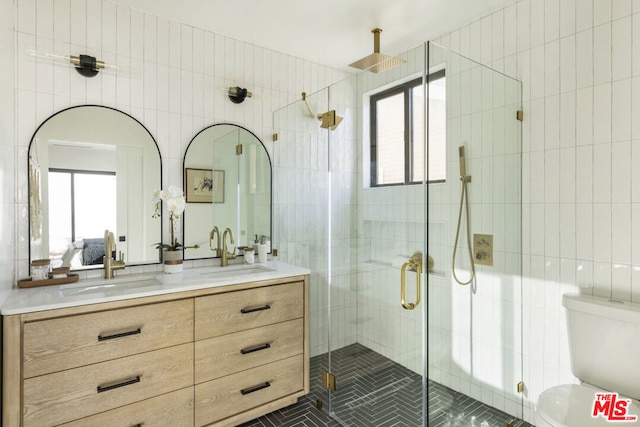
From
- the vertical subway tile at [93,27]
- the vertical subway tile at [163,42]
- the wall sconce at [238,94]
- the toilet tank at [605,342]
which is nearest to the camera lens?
the toilet tank at [605,342]

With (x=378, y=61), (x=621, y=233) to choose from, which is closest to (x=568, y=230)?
(x=621, y=233)

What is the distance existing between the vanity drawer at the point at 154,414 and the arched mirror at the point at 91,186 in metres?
0.84

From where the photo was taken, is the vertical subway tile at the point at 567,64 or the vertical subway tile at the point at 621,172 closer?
the vertical subway tile at the point at 621,172

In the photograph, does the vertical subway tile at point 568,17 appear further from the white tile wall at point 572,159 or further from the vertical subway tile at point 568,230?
the vertical subway tile at point 568,230

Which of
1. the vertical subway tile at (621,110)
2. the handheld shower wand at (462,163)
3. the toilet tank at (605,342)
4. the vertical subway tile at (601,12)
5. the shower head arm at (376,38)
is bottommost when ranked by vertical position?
the toilet tank at (605,342)

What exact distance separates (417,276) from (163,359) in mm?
1326

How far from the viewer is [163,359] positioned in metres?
1.70

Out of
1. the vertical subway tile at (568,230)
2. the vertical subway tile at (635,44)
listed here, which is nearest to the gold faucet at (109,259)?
the vertical subway tile at (568,230)

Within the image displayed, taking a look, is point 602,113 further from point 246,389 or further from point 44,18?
point 44,18

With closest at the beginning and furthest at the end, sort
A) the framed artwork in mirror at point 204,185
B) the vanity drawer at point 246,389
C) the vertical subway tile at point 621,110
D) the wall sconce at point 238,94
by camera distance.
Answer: the vertical subway tile at point 621,110
the vanity drawer at point 246,389
the framed artwork in mirror at point 204,185
the wall sconce at point 238,94

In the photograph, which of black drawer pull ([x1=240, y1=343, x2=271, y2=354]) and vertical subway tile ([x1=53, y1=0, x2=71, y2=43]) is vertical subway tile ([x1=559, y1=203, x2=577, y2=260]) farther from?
vertical subway tile ([x1=53, y1=0, x2=71, y2=43])

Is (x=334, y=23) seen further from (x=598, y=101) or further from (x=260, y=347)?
(x=260, y=347)

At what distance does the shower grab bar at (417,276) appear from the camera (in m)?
1.61

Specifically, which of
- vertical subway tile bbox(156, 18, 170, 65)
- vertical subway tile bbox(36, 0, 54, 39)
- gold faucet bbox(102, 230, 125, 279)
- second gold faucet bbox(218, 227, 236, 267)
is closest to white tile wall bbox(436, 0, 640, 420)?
second gold faucet bbox(218, 227, 236, 267)
